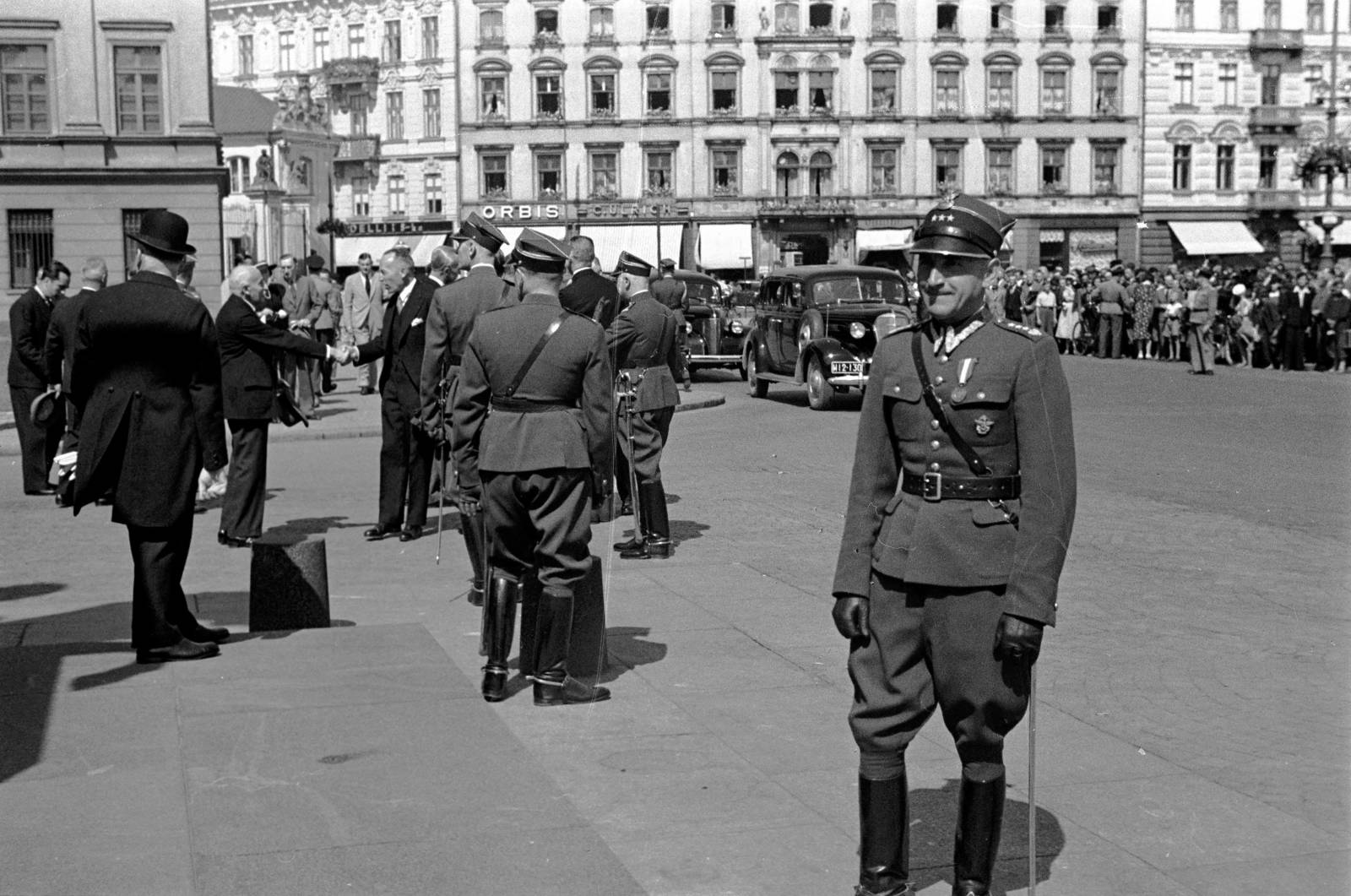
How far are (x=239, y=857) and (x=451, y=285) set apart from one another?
5.67 meters

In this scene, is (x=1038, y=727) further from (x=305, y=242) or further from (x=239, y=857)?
(x=305, y=242)

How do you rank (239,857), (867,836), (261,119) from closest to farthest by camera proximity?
(867,836)
(239,857)
(261,119)

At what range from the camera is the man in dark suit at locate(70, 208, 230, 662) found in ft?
25.3

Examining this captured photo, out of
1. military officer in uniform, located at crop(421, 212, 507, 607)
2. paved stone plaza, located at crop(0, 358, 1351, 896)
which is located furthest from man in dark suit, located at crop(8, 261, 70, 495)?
military officer in uniform, located at crop(421, 212, 507, 607)

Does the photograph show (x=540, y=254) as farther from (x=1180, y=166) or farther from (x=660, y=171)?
(x=1180, y=166)

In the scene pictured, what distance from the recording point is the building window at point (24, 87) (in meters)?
38.7

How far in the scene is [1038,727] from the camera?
656 centimetres

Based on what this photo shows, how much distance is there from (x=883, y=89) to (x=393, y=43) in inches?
870

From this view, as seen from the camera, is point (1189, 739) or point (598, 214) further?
point (598, 214)

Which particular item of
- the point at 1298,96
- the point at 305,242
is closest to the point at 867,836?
the point at 305,242

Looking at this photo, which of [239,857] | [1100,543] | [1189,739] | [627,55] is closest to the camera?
[239,857]

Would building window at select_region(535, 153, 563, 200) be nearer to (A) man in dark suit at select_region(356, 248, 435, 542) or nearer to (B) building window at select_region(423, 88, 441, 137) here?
(B) building window at select_region(423, 88, 441, 137)

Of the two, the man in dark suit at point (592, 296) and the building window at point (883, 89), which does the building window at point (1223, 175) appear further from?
the man in dark suit at point (592, 296)

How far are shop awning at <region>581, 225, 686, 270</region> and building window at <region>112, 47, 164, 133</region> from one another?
88.6 feet
